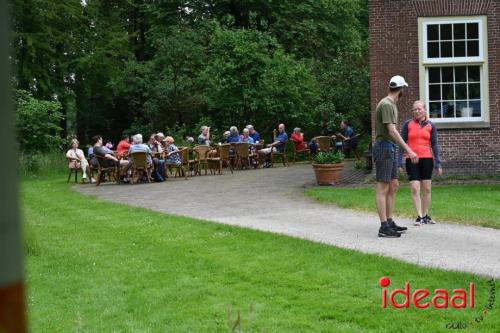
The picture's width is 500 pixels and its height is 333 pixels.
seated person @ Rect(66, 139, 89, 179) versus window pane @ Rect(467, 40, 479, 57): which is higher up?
window pane @ Rect(467, 40, 479, 57)

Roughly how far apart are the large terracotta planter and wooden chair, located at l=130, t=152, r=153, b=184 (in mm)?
5187

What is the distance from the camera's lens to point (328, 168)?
16.6 m

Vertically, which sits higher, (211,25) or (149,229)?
(211,25)

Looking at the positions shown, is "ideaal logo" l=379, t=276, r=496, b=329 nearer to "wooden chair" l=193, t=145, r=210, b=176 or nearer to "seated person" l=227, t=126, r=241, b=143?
"wooden chair" l=193, t=145, r=210, b=176

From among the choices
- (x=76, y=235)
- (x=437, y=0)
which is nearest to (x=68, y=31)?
(x=437, y=0)

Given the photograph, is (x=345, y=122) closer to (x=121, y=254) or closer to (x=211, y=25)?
(x=211, y=25)

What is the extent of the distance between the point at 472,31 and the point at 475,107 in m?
1.78

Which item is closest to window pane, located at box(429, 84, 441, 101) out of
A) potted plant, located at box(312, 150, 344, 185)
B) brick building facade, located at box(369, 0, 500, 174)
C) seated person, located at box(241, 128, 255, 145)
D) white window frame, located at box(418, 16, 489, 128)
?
brick building facade, located at box(369, 0, 500, 174)

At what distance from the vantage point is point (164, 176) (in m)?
20.8

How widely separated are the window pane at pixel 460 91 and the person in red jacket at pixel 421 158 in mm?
7442

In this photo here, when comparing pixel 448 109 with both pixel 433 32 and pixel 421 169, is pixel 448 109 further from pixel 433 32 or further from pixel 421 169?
pixel 421 169

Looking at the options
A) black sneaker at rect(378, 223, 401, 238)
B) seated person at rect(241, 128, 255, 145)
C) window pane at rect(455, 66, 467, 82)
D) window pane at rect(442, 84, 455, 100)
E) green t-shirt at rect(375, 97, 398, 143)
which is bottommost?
black sneaker at rect(378, 223, 401, 238)

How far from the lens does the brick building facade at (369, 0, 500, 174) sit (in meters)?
17.1

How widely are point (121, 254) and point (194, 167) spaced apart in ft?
52.1
